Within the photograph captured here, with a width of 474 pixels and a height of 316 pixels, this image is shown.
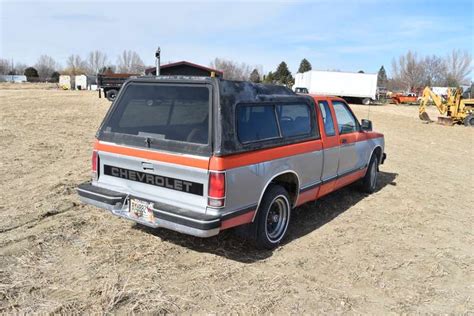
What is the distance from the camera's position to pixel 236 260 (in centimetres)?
450

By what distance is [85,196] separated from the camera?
4.72 metres

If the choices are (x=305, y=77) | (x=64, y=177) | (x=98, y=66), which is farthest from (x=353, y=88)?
(x=98, y=66)

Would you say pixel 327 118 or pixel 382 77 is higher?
pixel 382 77

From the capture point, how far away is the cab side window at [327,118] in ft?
19.1

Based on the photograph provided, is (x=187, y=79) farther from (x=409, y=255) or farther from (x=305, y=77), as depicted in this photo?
(x=305, y=77)

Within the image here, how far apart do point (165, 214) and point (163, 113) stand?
120 centimetres

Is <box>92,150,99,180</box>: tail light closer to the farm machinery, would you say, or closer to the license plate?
the license plate

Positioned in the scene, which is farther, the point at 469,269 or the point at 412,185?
the point at 412,185

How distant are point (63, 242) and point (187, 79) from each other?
2.23 m

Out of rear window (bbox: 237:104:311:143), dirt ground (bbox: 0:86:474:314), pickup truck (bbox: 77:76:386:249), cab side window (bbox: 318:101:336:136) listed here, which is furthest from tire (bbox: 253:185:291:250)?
cab side window (bbox: 318:101:336:136)

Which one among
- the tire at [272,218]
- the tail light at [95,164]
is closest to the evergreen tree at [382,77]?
the tire at [272,218]

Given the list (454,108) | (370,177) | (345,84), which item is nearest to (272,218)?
(370,177)

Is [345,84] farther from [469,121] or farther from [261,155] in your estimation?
[261,155]

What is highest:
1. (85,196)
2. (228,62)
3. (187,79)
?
(228,62)
